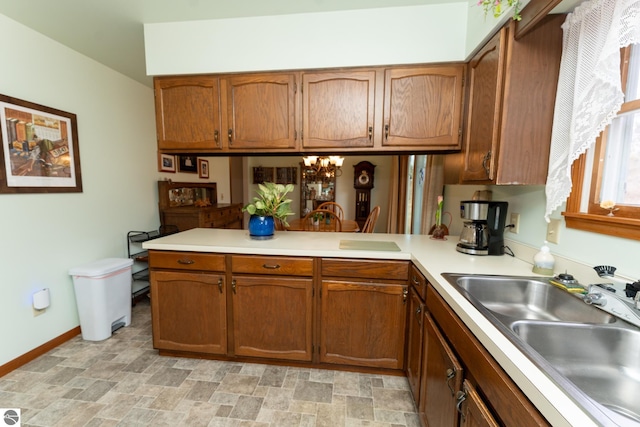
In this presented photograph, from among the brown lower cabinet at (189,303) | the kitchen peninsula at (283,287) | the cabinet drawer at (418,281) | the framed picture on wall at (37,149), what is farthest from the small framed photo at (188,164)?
the cabinet drawer at (418,281)

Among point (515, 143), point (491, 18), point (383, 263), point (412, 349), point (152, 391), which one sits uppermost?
point (491, 18)

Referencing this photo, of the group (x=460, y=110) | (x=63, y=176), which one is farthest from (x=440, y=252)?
(x=63, y=176)

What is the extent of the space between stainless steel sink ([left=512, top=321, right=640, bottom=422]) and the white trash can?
2759mm

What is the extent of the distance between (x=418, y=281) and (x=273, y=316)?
0.98 metres

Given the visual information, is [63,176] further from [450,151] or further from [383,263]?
[450,151]

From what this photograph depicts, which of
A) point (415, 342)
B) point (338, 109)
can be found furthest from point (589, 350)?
point (338, 109)

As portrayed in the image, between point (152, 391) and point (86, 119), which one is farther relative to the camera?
point (86, 119)

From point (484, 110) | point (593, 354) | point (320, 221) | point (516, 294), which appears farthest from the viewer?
point (320, 221)

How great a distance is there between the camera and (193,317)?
1893mm

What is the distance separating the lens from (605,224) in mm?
1063

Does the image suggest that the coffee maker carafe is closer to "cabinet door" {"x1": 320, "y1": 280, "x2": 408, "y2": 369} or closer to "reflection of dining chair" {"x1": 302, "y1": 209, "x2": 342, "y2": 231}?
"cabinet door" {"x1": 320, "y1": 280, "x2": 408, "y2": 369}

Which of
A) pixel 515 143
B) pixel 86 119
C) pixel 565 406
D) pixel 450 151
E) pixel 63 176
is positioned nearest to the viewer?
pixel 565 406

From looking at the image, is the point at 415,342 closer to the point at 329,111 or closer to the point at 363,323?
the point at 363,323

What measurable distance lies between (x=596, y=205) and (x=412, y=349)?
115cm
